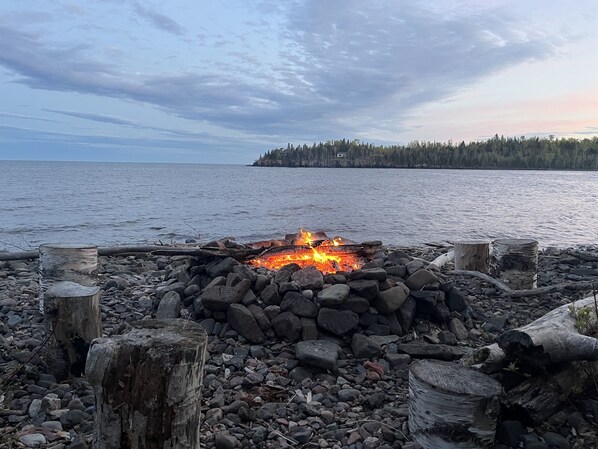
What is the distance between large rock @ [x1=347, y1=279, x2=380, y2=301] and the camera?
709 cm

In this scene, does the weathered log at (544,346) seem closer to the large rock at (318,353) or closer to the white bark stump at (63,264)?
the large rock at (318,353)

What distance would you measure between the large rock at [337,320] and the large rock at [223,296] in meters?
1.25

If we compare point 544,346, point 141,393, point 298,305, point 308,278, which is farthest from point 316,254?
point 141,393

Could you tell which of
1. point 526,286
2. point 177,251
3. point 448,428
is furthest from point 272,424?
point 526,286

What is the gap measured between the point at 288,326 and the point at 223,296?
3.65 ft

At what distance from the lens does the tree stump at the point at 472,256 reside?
10562mm

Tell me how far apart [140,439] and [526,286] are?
808cm

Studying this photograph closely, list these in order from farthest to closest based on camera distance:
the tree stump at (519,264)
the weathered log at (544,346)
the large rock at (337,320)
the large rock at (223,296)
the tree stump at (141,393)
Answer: the tree stump at (519,264) → the large rock at (223,296) → the large rock at (337,320) → the weathered log at (544,346) → the tree stump at (141,393)

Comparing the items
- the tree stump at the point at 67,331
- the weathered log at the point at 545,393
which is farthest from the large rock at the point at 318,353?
the tree stump at the point at 67,331

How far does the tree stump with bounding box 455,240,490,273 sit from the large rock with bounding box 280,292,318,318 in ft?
16.5

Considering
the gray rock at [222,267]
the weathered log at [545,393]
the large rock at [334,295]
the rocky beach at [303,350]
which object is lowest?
the rocky beach at [303,350]

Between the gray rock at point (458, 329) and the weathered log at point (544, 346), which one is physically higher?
the weathered log at point (544, 346)

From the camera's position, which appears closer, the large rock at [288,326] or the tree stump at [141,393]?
the tree stump at [141,393]

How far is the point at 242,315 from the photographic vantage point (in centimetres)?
688
